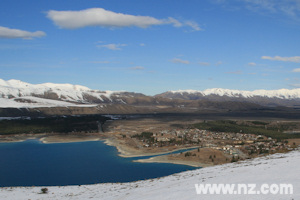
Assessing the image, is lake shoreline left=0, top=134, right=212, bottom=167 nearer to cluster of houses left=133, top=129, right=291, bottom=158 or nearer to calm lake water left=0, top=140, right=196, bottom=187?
calm lake water left=0, top=140, right=196, bottom=187

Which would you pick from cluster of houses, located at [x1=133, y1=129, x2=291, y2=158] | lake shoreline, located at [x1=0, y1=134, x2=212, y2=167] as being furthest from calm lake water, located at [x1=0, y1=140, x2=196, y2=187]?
cluster of houses, located at [x1=133, y1=129, x2=291, y2=158]

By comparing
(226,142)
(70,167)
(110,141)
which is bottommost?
(70,167)

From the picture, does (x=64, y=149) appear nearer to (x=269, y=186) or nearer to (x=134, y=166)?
(x=134, y=166)

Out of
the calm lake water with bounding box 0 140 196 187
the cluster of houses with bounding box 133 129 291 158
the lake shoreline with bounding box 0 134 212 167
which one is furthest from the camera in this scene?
the cluster of houses with bounding box 133 129 291 158

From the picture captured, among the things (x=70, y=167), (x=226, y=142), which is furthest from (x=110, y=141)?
(x=226, y=142)

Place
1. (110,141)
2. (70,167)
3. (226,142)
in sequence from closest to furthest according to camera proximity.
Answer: (70,167) → (226,142) → (110,141)

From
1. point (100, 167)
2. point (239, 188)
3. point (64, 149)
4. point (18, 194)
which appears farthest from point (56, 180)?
point (239, 188)

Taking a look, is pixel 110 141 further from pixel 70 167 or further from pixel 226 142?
pixel 226 142

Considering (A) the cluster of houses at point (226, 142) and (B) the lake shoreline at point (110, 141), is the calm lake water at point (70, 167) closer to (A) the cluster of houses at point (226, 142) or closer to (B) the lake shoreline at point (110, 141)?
(B) the lake shoreline at point (110, 141)

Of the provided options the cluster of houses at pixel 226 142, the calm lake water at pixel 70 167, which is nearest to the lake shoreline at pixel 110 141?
the calm lake water at pixel 70 167
